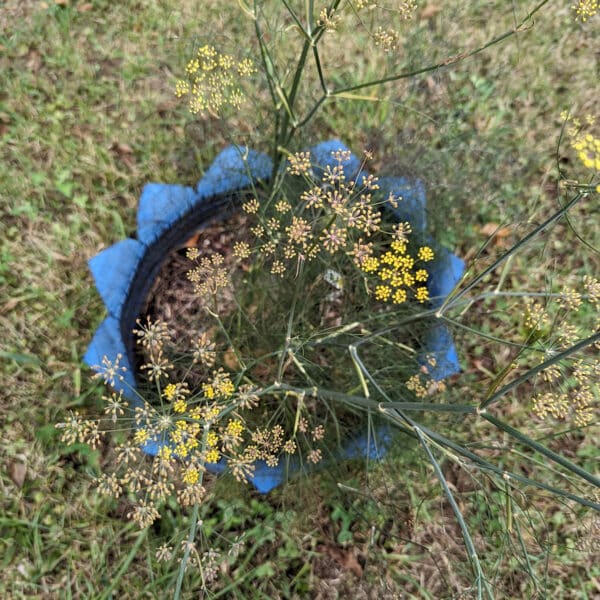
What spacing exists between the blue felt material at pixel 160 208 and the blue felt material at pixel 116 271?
0.06 metres

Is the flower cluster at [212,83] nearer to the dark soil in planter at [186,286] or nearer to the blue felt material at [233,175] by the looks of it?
the blue felt material at [233,175]

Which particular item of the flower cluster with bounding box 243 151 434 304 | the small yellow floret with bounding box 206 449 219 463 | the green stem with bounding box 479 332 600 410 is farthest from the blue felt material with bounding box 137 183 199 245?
the green stem with bounding box 479 332 600 410

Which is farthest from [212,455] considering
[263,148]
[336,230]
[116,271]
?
[263,148]

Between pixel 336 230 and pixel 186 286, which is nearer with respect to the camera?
pixel 336 230

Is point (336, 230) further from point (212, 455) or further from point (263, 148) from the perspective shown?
point (263, 148)

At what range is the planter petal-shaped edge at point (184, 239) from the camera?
5.50 ft

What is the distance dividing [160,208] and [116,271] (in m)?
0.27

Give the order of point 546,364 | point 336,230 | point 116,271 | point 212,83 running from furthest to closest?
point 116,271
point 212,83
point 336,230
point 546,364

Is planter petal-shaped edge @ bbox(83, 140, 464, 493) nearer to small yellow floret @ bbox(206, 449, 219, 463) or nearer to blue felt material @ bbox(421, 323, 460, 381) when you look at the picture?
blue felt material @ bbox(421, 323, 460, 381)

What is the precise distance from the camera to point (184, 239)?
185 centimetres

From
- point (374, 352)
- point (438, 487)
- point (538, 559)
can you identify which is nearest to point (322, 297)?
point (374, 352)

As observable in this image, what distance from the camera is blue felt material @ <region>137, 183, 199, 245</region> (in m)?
1.78

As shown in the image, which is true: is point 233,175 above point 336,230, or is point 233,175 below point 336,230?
above

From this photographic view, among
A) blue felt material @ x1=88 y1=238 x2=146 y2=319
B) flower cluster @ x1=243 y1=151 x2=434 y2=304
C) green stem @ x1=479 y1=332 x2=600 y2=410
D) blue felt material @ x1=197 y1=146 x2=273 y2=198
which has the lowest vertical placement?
green stem @ x1=479 y1=332 x2=600 y2=410
